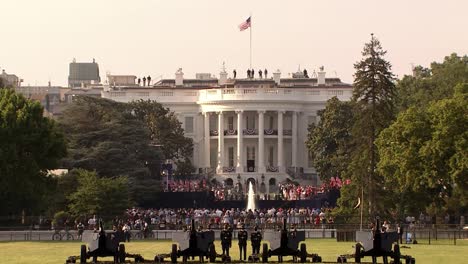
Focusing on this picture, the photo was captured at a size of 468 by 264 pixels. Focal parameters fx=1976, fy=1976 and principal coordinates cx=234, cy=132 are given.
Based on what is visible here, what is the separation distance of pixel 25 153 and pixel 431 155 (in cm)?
2336

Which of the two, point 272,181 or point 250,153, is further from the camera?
point 250,153

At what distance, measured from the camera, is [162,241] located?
9769 cm

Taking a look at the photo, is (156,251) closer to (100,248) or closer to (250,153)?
(100,248)

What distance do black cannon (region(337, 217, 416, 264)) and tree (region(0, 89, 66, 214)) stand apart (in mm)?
51158

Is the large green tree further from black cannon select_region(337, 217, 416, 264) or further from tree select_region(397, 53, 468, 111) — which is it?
black cannon select_region(337, 217, 416, 264)

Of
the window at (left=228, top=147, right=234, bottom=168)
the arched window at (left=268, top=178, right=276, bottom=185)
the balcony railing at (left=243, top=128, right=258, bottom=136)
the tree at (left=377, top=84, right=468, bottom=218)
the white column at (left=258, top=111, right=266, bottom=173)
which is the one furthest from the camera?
the balcony railing at (left=243, top=128, right=258, bottom=136)

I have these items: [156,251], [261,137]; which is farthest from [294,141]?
[156,251]

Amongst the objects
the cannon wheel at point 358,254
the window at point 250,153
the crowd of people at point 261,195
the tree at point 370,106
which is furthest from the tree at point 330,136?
the cannon wheel at point 358,254

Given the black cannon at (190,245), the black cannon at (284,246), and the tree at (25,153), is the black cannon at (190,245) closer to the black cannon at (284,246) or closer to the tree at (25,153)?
the black cannon at (284,246)

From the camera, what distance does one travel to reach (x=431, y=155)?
108750mm

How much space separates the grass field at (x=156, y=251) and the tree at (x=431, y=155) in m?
14.4

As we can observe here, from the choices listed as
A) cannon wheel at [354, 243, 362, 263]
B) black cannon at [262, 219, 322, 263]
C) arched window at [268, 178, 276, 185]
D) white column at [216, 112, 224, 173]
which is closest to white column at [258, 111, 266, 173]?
white column at [216, 112, 224, 173]

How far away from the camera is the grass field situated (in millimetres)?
69750

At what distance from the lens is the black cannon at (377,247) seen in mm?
61906
